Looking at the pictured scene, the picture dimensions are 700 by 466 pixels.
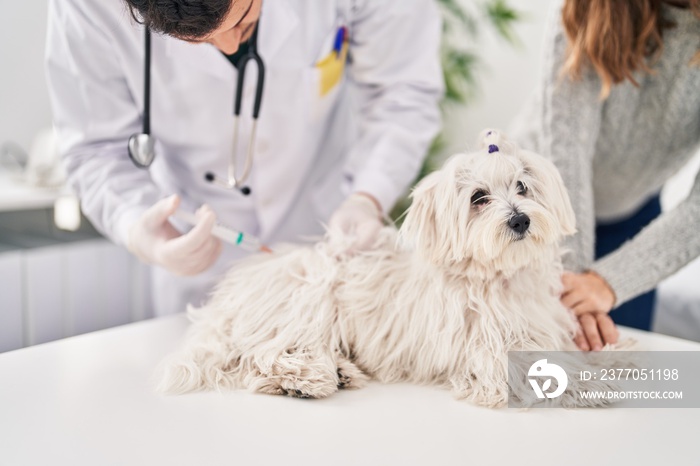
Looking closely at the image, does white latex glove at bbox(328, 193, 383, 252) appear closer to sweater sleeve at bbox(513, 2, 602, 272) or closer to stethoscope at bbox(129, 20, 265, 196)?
stethoscope at bbox(129, 20, 265, 196)

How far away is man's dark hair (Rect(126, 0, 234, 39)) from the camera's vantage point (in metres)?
0.83

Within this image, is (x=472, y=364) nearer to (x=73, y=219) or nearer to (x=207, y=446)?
(x=207, y=446)

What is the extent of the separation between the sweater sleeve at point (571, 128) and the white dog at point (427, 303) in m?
0.25

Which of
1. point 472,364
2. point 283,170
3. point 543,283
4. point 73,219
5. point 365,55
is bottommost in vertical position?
point 73,219

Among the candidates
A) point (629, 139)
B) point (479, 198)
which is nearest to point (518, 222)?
point (479, 198)

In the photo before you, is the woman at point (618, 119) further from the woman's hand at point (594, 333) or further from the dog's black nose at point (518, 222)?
the dog's black nose at point (518, 222)

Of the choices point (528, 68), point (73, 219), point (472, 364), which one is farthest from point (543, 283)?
point (528, 68)

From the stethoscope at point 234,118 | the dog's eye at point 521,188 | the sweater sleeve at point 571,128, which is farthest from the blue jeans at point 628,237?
the stethoscope at point 234,118

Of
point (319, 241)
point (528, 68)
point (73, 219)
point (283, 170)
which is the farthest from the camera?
point (528, 68)

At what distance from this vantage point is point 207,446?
74cm

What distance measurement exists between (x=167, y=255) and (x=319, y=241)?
270 millimetres

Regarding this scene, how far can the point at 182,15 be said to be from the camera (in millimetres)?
841

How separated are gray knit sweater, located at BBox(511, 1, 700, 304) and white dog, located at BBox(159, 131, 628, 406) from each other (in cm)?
27

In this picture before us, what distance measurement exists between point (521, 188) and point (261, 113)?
1.94 feet
